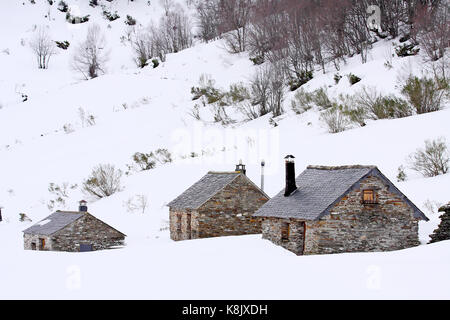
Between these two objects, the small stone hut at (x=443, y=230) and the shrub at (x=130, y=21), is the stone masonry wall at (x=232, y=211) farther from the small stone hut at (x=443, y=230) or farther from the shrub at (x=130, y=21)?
the shrub at (x=130, y=21)

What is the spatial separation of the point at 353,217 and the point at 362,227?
51 cm

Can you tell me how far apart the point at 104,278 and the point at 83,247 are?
32.8 feet

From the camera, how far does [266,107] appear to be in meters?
50.1

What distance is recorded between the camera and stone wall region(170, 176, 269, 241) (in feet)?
100

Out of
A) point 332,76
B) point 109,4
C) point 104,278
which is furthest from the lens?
point 109,4

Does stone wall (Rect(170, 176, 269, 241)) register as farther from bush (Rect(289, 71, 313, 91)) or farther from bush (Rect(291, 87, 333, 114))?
bush (Rect(289, 71, 313, 91))

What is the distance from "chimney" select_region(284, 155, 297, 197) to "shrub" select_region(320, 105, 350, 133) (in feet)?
46.0

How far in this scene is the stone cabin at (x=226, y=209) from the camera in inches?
1203

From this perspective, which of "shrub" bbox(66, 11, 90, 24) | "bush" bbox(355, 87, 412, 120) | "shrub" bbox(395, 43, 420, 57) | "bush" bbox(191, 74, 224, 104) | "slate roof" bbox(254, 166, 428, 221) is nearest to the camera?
"slate roof" bbox(254, 166, 428, 221)

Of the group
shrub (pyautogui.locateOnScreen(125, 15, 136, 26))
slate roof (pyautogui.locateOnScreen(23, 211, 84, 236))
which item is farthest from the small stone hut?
shrub (pyautogui.locateOnScreen(125, 15, 136, 26))

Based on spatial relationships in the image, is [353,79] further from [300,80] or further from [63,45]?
[63,45]

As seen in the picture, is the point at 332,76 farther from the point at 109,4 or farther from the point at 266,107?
the point at 109,4

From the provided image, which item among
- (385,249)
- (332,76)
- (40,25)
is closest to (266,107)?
(332,76)

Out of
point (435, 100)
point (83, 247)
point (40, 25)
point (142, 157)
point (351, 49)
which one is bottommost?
point (83, 247)
